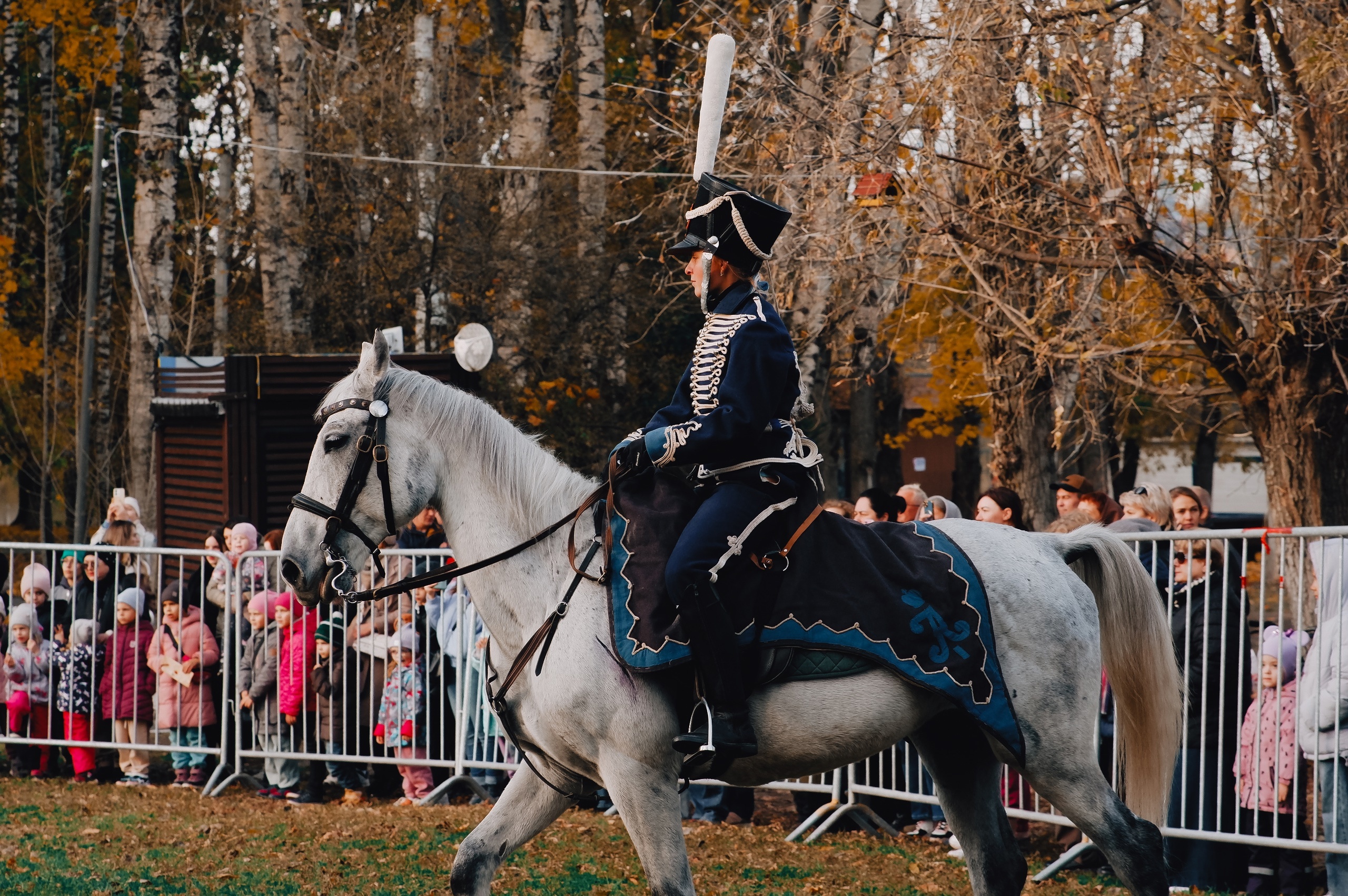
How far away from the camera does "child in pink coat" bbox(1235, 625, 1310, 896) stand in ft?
20.4

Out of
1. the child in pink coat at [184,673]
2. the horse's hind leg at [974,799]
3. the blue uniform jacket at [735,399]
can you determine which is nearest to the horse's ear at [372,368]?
the blue uniform jacket at [735,399]

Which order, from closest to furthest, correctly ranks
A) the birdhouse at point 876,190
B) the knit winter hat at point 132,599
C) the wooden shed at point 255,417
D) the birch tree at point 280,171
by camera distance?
the knit winter hat at point 132,599 → the birdhouse at point 876,190 → the wooden shed at point 255,417 → the birch tree at point 280,171

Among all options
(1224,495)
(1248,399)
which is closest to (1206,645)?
(1248,399)

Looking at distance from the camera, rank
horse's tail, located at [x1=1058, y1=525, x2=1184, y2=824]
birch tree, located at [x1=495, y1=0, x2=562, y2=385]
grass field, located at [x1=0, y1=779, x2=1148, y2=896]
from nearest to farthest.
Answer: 1. horse's tail, located at [x1=1058, y1=525, x2=1184, y2=824]
2. grass field, located at [x1=0, y1=779, x2=1148, y2=896]
3. birch tree, located at [x1=495, y1=0, x2=562, y2=385]

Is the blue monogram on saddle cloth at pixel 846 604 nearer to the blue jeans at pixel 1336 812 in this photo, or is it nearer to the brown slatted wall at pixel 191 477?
the blue jeans at pixel 1336 812

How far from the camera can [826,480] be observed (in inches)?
726

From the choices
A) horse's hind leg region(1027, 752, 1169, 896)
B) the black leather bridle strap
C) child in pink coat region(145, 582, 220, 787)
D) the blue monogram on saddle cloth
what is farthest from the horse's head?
child in pink coat region(145, 582, 220, 787)

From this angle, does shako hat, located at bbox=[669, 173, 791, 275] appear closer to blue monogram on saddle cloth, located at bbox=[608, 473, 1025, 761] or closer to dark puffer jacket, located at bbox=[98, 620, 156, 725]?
blue monogram on saddle cloth, located at bbox=[608, 473, 1025, 761]

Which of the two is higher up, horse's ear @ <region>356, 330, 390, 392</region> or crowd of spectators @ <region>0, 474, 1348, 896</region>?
horse's ear @ <region>356, 330, 390, 392</region>

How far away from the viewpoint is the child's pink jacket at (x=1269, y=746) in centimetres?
626

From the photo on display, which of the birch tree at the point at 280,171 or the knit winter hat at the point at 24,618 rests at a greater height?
the birch tree at the point at 280,171

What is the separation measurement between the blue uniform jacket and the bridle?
2.59 ft

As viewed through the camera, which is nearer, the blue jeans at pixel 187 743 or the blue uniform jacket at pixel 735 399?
the blue uniform jacket at pixel 735 399

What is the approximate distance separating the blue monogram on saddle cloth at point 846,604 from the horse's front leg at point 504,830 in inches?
27.1
